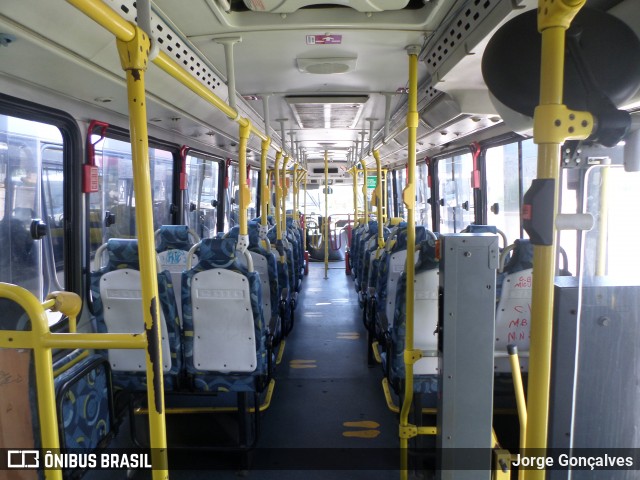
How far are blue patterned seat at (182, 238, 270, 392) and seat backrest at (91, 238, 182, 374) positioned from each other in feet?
0.30

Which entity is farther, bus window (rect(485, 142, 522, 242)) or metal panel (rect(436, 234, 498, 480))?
bus window (rect(485, 142, 522, 242))

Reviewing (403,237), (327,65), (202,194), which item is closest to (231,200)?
(202,194)

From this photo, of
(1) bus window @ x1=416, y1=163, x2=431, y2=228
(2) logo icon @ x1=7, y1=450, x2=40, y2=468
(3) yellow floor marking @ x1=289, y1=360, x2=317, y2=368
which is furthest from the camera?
(1) bus window @ x1=416, y1=163, x2=431, y2=228

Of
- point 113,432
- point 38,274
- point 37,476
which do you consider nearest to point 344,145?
point 38,274

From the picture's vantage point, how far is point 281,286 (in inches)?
211

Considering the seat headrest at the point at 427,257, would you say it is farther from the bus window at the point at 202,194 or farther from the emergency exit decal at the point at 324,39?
the bus window at the point at 202,194

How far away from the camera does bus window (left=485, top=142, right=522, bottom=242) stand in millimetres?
4676

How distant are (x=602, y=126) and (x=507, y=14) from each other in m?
0.77

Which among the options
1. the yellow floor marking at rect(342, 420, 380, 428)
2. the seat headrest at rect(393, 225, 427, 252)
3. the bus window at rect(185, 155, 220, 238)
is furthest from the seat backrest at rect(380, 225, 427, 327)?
the bus window at rect(185, 155, 220, 238)

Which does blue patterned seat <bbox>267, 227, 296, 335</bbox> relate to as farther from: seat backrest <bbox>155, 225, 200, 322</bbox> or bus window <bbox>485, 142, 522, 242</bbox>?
bus window <bbox>485, 142, 522, 242</bbox>

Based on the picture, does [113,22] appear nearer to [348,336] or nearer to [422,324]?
[422,324]

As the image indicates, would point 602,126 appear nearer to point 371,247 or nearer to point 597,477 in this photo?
point 597,477

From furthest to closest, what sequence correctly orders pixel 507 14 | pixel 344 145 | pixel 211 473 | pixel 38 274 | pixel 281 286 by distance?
1. pixel 344 145
2. pixel 281 286
3. pixel 38 274
4. pixel 211 473
5. pixel 507 14

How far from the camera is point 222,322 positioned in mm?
2914
